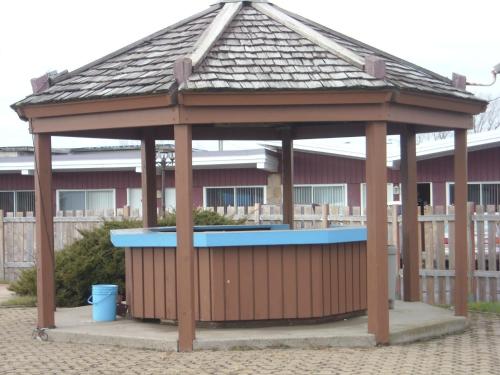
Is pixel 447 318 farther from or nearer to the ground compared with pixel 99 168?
nearer to the ground

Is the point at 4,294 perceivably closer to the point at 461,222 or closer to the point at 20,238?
the point at 20,238

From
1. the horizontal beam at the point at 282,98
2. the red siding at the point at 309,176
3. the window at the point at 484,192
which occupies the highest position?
the horizontal beam at the point at 282,98

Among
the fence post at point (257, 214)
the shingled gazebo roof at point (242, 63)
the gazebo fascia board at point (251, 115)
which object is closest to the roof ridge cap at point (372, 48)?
the shingled gazebo roof at point (242, 63)

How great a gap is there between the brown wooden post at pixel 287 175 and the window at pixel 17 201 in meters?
17.0

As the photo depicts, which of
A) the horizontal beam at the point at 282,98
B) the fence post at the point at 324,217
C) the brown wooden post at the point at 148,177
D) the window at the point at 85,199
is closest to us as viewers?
the horizontal beam at the point at 282,98

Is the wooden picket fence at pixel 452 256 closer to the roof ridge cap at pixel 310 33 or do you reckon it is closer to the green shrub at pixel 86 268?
the roof ridge cap at pixel 310 33

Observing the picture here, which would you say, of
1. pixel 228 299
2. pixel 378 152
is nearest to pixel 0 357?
pixel 228 299

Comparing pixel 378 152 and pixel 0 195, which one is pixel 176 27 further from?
pixel 0 195

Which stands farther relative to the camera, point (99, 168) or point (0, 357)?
point (99, 168)

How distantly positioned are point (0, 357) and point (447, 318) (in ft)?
17.7

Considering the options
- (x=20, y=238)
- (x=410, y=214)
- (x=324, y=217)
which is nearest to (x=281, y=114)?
(x=410, y=214)

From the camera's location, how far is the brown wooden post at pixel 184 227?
8.98m

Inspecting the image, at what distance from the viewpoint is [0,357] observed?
356 inches

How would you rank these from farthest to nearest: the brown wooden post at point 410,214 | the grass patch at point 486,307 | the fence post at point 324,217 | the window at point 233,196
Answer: the window at point 233,196 → the fence post at point 324,217 → the grass patch at point 486,307 → the brown wooden post at point 410,214
